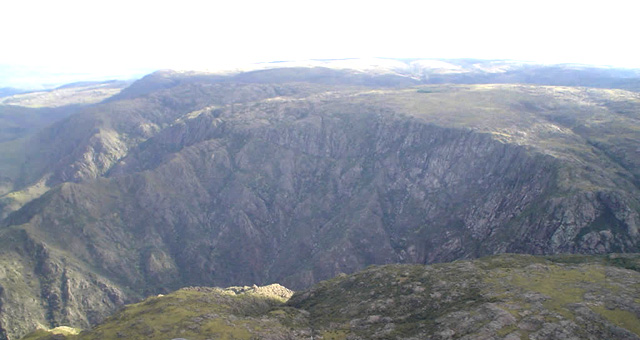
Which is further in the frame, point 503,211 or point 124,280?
point 124,280

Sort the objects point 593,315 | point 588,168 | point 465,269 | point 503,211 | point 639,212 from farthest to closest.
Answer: point 503,211 < point 588,168 < point 639,212 < point 465,269 < point 593,315

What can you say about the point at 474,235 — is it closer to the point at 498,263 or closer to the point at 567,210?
the point at 567,210

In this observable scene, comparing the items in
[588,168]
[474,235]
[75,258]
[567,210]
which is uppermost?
[588,168]

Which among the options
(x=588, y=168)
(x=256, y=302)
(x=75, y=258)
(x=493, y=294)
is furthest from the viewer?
(x=75, y=258)

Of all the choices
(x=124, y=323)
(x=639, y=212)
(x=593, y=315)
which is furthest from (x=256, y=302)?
(x=639, y=212)

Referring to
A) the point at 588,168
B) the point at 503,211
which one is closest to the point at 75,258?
the point at 503,211

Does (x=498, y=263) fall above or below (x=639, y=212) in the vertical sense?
below
